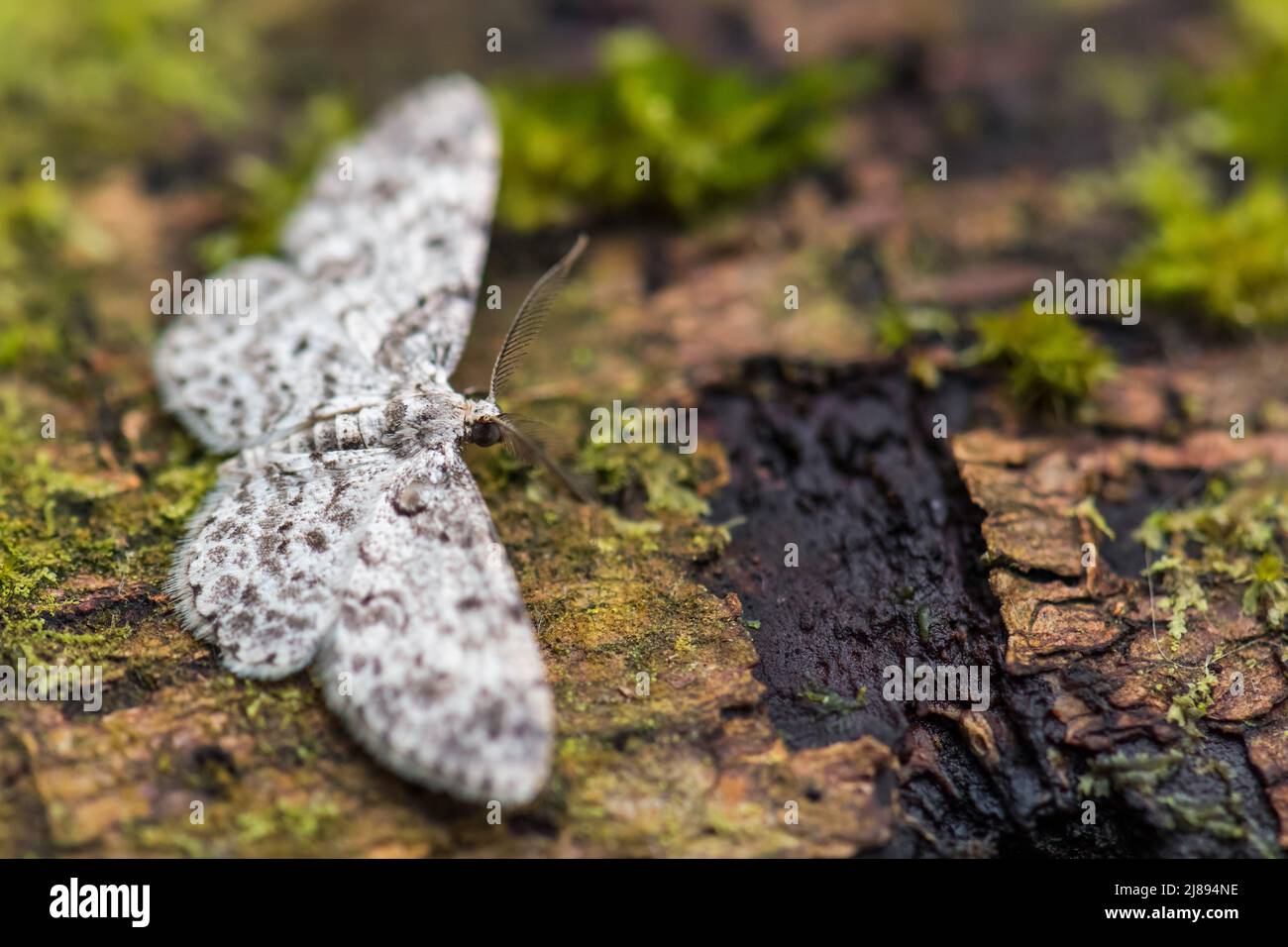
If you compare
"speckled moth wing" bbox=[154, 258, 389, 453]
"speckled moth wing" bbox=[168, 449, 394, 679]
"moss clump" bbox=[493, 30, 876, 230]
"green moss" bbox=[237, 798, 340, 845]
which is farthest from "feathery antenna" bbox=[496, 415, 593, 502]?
"moss clump" bbox=[493, 30, 876, 230]

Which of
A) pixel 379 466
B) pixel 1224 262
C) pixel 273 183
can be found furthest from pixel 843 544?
pixel 273 183

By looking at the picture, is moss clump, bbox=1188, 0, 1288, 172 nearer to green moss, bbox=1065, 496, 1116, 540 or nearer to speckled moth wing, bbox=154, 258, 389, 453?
green moss, bbox=1065, 496, 1116, 540

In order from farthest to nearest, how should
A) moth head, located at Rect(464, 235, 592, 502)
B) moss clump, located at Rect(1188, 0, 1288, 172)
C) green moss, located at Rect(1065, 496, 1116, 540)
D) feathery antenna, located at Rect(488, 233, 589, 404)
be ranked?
moss clump, located at Rect(1188, 0, 1288, 172), green moss, located at Rect(1065, 496, 1116, 540), feathery antenna, located at Rect(488, 233, 589, 404), moth head, located at Rect(464, 235, 592, 502)

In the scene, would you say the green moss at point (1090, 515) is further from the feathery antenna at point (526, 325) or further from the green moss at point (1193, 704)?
the feathery antenna at point (526, 325)

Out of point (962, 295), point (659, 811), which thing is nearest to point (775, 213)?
point (962, 295)

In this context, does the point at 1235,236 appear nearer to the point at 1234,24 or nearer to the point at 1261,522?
the point at 1261,522

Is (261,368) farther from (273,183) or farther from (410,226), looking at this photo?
(273,183)

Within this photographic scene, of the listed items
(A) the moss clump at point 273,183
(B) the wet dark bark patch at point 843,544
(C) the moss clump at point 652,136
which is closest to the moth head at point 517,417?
(B) the wet dark bark patch at point 843,544
